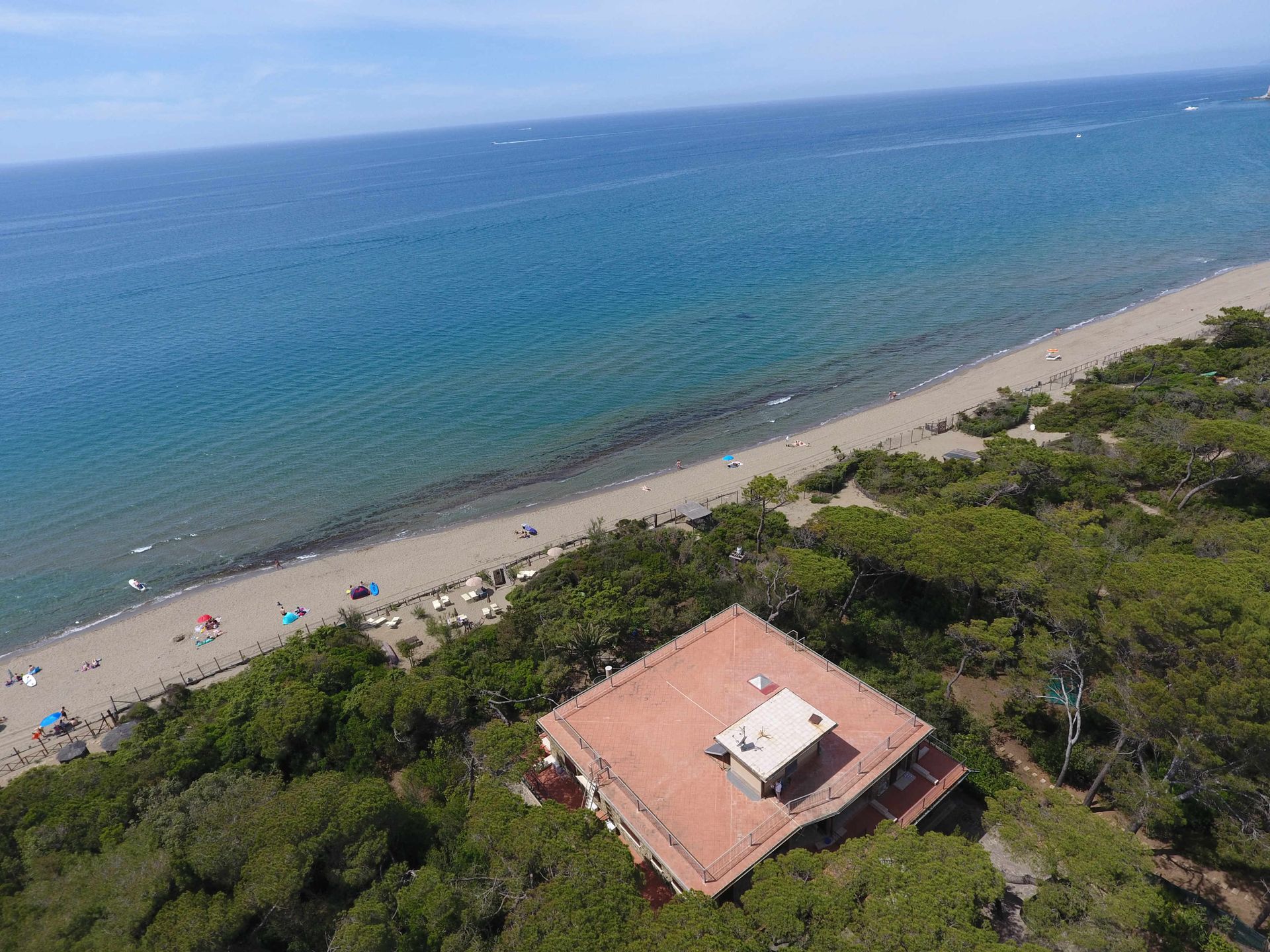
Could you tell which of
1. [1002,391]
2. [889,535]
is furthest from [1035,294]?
[889,535]

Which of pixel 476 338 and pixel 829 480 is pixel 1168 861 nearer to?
pixel 829 480

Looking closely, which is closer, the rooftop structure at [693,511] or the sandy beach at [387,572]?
the sandy beach at [387,572]

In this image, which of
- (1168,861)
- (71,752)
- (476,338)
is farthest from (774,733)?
(476,338)

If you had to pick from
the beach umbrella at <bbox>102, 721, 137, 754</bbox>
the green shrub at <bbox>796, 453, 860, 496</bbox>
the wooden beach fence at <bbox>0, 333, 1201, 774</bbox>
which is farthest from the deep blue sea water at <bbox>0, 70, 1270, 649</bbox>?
the beach umbrella at <bbox>102, 721, 137, 754</bbox>

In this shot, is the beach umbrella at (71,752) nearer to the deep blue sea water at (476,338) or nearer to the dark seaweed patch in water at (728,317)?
the deep blue sea water at (476,338)

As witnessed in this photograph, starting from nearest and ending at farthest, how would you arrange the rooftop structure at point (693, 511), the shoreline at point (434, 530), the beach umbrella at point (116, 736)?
the beach umbrella at point (116, 736), the shoreline at point (434, 530), the rooftop structure at point (693, 511)

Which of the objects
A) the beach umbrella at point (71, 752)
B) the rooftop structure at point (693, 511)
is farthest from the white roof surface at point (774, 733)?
the beach umbrella at point (71, 752)
